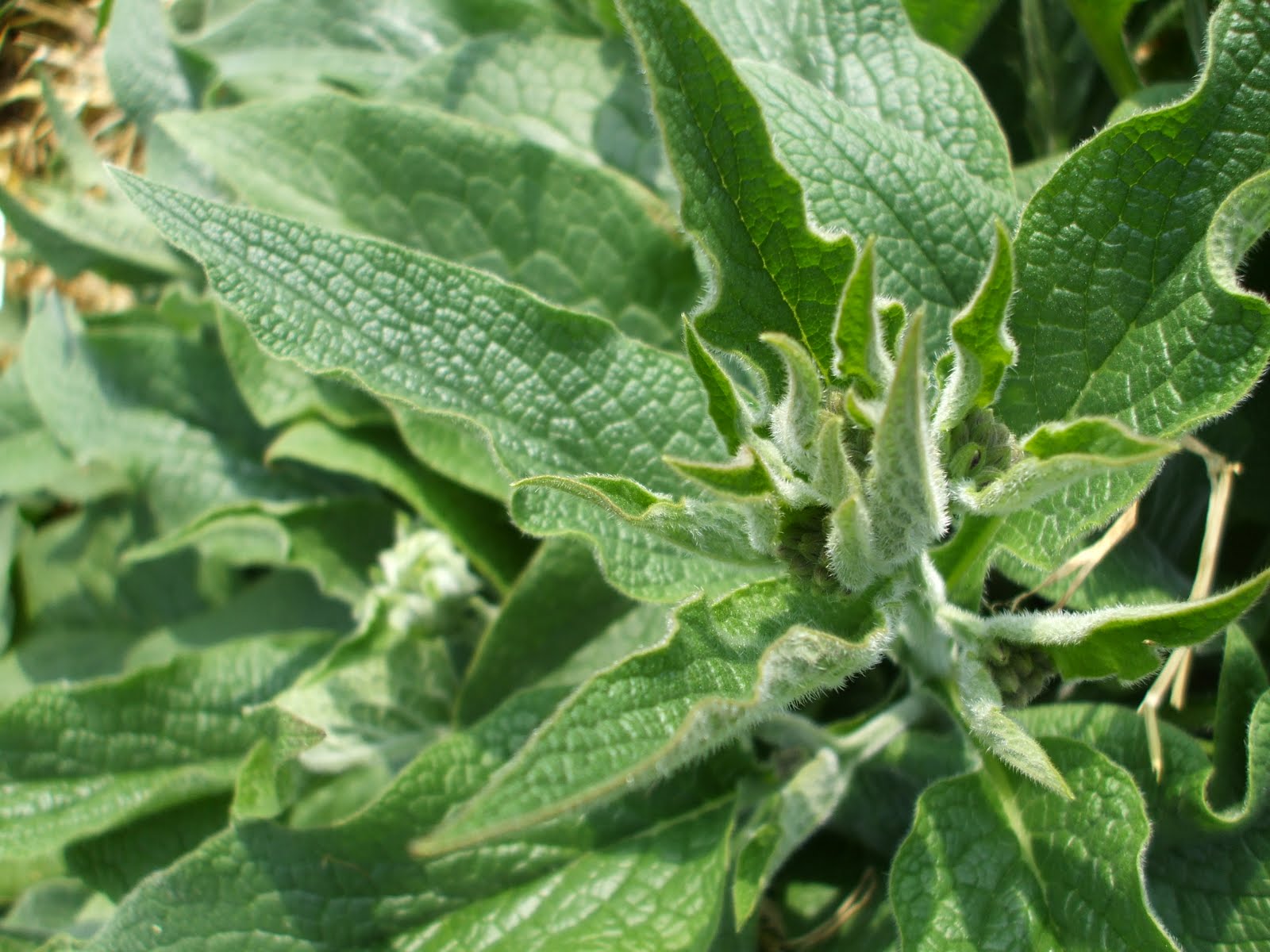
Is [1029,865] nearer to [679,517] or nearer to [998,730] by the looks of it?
[998,730]

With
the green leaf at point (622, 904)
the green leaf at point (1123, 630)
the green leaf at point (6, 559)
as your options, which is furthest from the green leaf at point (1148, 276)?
the green leaf at point (6, 559)

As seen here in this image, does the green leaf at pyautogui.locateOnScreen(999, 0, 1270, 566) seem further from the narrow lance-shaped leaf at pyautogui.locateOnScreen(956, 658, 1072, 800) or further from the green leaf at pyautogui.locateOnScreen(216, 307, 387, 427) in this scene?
the green leaf at pyautogui.locateOnScreen(216, 307, 387, 427)

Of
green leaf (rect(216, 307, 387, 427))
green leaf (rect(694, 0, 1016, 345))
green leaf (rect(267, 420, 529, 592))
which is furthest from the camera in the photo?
green leaf (rect(216, 307, 387, 427))

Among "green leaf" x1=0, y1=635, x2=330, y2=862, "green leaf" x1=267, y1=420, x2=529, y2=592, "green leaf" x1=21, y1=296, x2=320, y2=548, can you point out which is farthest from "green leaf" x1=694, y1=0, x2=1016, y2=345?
"green leaf" x1=21, y1=296, x2=320, y2=548

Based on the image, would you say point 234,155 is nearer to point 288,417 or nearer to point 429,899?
point 288,417

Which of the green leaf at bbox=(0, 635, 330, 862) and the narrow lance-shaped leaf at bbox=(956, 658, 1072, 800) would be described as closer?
the narrow lance-shaped leaf at bbox=(956, 658, 1072, 800)

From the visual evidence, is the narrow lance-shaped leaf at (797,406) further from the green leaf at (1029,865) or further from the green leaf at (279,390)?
the green leaf at (279,390)

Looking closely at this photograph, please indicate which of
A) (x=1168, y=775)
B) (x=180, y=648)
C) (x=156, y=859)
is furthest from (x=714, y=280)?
(x=180, y=648)
